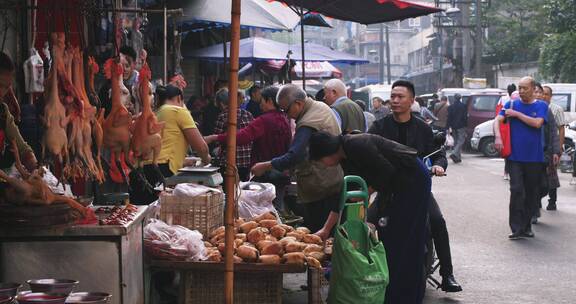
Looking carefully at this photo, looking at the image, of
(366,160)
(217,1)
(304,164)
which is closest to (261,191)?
(304,164)

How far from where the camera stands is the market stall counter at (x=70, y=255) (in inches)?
222

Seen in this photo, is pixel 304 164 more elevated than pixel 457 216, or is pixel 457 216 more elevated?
pixel 304 164

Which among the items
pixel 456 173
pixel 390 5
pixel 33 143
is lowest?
pixel 456 173

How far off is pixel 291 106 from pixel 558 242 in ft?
16.6

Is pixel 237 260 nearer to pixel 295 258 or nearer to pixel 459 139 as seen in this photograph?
pixel 295 258

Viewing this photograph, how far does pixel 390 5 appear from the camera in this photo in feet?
37.6

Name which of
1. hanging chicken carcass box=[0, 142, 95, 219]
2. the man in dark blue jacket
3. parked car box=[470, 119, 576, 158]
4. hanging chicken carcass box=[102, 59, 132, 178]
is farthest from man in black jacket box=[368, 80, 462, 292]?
parked car box=[470, 119, 576, 158]

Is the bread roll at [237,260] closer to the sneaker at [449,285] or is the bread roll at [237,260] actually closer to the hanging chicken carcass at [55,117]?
the hanging chicken carcass at [55,117]

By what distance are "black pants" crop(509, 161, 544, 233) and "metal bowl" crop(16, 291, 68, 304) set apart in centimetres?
779

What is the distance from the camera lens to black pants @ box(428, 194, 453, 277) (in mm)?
8117

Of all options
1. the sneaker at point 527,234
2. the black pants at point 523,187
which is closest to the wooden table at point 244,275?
the black pants at point 523,187

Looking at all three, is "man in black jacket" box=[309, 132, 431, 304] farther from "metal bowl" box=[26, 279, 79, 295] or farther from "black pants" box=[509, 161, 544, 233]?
"black pants" box=[509, 161, 544, 233]

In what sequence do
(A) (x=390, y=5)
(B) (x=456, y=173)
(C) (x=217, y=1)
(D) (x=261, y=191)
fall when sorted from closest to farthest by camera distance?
1. (D) (x=261, y=191)
2. (A) (x=390, y=5)
3. (C) (x=217, y=1)
4. (B) (x=456, y=173)

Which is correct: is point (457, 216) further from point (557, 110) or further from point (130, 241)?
point (130, 241)
